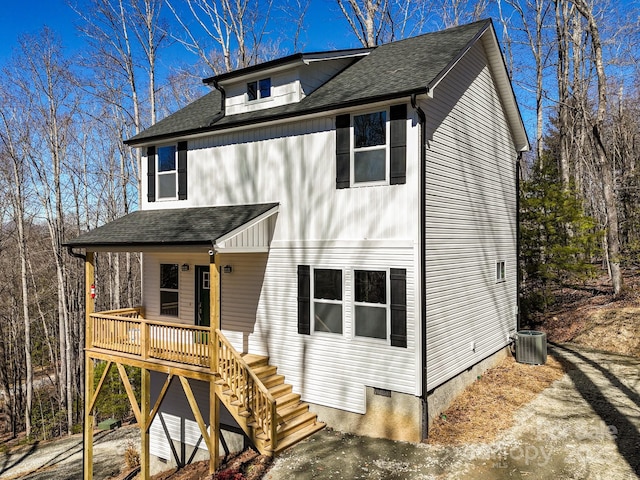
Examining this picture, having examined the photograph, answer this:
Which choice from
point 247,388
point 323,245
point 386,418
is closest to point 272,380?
point 247,388

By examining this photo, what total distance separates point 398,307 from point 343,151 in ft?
10.9

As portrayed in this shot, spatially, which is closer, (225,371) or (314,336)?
(225,371)

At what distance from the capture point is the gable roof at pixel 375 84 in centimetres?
861

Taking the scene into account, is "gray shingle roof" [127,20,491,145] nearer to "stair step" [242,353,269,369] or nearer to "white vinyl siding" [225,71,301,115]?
"white vinyl siding" [225,71,301,115]

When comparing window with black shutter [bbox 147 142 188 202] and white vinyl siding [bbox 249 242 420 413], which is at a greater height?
window with black shutter [bbox 147 142 188 202]

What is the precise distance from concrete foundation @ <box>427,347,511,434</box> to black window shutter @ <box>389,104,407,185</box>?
4.24 metres

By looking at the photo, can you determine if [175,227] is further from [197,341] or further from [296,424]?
[296,424]

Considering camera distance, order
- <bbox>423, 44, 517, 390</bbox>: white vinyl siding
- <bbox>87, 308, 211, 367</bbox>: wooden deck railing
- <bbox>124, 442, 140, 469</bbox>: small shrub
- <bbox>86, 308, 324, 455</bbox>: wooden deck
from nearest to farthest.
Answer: <bbox>86, 308, 324, 455</bbox>: wooden deck
<bbox>423, 44, 517, 390</bbox>: white vinyl siding
<bbox>87, 308, 211, 367</bbox>: wooden deck railing
<bbox>124, 442, 140, 469</bbox>: small shrub

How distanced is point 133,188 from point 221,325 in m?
18.6

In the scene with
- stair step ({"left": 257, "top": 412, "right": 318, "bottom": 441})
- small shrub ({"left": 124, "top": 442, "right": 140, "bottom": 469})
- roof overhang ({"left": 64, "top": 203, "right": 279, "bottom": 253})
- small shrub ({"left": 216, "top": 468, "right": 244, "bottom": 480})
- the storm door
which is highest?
roof overhang ({"left": 64, "top": 203, "right": 279, "bottom": 253})

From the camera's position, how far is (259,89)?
36.8 ft

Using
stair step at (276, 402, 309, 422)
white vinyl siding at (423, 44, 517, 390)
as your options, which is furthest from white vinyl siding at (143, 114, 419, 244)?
stair step at (276, 402, 309, 422)

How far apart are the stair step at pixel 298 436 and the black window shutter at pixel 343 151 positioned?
497cm

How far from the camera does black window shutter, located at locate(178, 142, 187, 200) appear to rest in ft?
38.4
